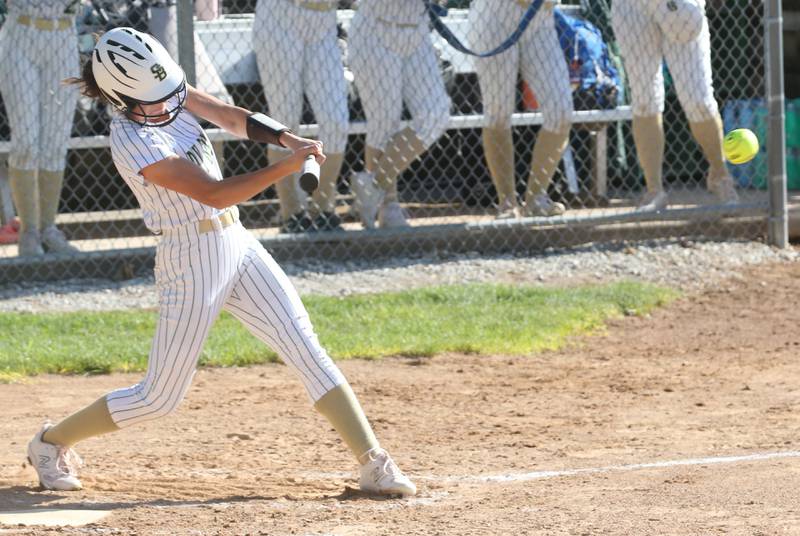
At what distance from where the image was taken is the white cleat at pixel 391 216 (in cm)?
944

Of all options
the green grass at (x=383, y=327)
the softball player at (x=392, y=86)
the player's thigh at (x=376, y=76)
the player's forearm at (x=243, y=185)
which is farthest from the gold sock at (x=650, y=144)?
the player's forearm at (x=243, y=185)

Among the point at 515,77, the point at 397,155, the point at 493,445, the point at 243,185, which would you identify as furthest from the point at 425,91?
the point at 243,185

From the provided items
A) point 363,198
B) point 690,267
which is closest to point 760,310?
point 690,267

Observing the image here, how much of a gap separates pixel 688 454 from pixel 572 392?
124 centimetres

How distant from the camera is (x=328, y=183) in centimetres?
912

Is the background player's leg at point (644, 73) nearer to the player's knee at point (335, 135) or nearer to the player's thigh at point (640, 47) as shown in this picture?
the player's thigh at point (640, 47)

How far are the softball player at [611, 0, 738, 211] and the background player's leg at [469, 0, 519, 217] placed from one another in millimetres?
764

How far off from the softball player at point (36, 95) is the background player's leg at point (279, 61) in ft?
3.74

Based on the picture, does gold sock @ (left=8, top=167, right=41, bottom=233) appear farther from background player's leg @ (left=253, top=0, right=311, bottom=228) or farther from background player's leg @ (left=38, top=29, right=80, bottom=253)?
background player's leg @ (left=253, top=0, right=311, bottom=228)

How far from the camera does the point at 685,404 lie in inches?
245

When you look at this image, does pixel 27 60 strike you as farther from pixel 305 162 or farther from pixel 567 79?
pixel 305 162

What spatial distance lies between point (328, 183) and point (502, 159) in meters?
1.24

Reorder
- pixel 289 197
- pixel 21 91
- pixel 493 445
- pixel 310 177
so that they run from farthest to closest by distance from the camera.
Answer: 1. pixel 289 197
2. pixel 21 91
3. pixel 493 445
4. pixel 310 177

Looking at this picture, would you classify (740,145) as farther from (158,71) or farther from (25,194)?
(25,194)
